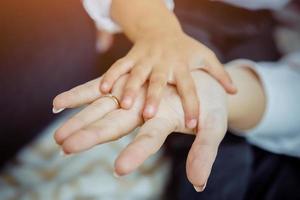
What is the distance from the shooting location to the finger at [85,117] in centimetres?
23

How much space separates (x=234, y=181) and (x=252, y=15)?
0.16m

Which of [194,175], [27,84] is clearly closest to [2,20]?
[27,84]

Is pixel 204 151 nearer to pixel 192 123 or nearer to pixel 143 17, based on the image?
pixel 192 123

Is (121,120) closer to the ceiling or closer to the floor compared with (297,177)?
closer to the ceiling

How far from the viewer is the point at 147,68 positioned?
289 mm

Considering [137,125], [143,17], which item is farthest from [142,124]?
[143,17]

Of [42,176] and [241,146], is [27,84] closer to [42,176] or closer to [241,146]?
[42,176]

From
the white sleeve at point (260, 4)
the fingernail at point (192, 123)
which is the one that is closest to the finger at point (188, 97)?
the fingernail at point (192, 123)

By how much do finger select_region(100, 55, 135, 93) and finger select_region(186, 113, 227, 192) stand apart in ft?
0.20

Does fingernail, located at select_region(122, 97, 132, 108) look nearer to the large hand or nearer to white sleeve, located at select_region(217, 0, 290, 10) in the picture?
the large hand

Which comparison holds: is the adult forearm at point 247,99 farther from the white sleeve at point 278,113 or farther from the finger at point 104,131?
the finger at point 104,131

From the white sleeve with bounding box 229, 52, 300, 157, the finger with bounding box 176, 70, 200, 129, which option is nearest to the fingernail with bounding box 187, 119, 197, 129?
the finger with bounding box 176, 70, 200, 129

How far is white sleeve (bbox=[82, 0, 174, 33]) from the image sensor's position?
0.36 meters

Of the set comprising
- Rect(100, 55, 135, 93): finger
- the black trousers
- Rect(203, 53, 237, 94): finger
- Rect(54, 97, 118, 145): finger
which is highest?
Rect(54, 97, 118, 145): finger
